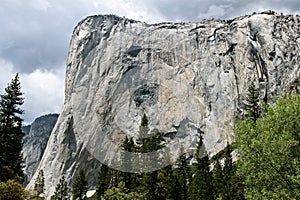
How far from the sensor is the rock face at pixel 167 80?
11725cm

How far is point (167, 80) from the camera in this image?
12875 centimetres

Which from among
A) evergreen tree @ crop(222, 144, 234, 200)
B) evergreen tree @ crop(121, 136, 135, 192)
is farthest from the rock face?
evergreen tree @ crop(121, 136, 135, 192)

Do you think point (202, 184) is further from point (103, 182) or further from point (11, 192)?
point (11, 192)

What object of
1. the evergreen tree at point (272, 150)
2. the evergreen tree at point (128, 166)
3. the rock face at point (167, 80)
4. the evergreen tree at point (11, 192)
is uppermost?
the rock face at point (167, 80)

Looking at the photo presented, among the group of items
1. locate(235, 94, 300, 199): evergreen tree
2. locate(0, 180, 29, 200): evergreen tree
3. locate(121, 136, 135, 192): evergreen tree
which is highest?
locate(121, 136, 135, 192): evergreen tree

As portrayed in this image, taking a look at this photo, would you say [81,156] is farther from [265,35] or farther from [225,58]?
[265,35]

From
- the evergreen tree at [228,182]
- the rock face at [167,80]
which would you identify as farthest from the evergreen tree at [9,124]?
the rock face at [167,80]

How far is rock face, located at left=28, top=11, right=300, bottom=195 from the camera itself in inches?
4616

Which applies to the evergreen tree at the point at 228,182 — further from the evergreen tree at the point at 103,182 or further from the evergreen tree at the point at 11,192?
the evergreen tree at the point at 11,192

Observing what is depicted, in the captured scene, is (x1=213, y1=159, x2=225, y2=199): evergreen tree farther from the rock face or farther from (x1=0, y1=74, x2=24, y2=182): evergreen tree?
the rock face

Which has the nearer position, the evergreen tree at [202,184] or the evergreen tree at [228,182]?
the evergreen tree at [228,182]

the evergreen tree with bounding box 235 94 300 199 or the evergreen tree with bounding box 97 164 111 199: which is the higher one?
the evergreen tree with bounding box 97 164 111 199

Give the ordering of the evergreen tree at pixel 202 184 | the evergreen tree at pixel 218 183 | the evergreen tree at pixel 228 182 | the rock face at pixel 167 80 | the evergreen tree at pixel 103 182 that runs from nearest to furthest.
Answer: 1. the evergreen tree at pixel 228 182
2. the evergreen tree at pixel 218 183
3. the evergreen tree at pixel 202 184
4. the evergreen tree at pixel 103 182
5. the rock face at pixel 167 80

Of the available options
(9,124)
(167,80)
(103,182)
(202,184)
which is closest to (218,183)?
(202,184)
